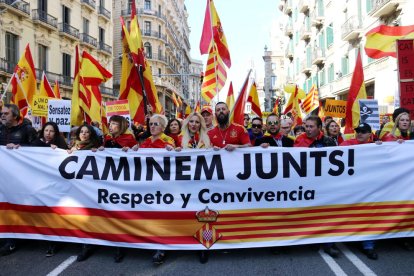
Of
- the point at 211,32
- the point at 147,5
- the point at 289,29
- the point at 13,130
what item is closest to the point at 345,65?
the point at 211,32

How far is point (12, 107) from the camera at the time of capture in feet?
19.2

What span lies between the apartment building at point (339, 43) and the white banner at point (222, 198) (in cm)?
877

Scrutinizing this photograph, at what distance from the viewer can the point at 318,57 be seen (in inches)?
1195

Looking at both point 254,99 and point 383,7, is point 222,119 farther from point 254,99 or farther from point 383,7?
point 383,7

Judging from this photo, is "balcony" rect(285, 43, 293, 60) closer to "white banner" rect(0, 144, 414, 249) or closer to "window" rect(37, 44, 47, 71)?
"window" rect(37, 44, 47, 71)

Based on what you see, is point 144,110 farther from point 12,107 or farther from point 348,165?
point 348,165

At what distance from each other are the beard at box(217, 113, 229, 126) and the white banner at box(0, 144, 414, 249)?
103cm

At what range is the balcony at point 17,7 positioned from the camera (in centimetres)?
2466

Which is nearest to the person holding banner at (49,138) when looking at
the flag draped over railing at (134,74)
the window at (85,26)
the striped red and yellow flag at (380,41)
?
the flag draped over railing at (134,74)

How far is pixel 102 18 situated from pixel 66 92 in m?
10.5

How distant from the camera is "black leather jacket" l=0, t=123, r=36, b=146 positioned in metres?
5.82

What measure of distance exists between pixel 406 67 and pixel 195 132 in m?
3.81

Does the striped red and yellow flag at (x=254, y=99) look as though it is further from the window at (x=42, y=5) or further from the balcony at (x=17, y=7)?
the window at (x=42, y=5)

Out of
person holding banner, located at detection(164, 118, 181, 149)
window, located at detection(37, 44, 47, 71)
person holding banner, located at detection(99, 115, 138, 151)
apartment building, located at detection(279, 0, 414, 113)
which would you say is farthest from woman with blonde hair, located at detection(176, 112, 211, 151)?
window, located at detection(37, 44, 47, 71)
